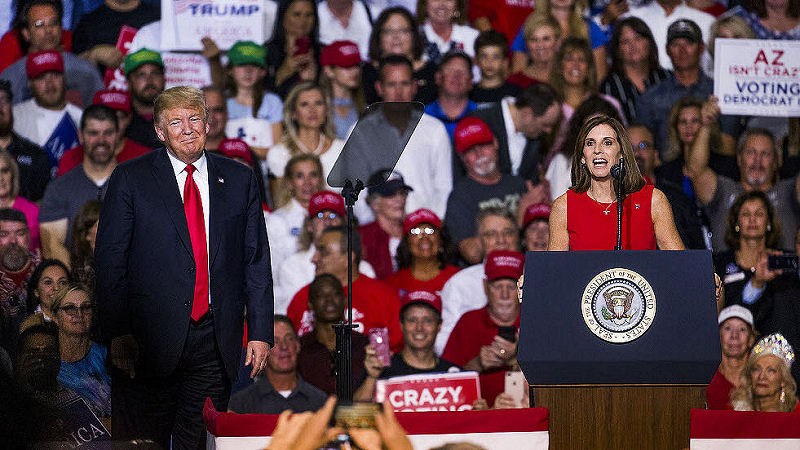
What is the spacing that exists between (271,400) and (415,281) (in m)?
1.17

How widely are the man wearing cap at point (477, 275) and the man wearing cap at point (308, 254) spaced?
512 mm

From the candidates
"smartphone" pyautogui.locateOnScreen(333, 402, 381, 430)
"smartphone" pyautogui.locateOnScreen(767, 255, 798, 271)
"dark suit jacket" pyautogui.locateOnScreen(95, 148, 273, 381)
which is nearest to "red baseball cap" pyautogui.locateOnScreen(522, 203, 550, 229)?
"smartphone" pyautogui.locateOnScreen(767, 255, 798, 271)

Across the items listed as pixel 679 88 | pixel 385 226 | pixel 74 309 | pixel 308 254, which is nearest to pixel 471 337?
pixel 385 226

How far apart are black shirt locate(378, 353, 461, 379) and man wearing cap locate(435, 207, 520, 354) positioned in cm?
22

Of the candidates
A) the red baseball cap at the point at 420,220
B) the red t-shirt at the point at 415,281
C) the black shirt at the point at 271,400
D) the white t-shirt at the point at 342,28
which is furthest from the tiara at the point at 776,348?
the white t-shirt at the point at 342,28

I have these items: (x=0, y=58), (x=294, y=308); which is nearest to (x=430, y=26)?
(x=294, y=308)

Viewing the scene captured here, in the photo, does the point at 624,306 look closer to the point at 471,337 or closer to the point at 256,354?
the point at 256,354

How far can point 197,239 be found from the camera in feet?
12.3

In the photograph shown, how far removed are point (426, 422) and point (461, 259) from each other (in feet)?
10.7

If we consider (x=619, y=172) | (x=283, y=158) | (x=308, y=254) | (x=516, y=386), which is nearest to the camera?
(x=619, y=172)

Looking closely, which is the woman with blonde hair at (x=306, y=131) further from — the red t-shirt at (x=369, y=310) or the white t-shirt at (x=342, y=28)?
the red t-shirt at (x=369, y=310)

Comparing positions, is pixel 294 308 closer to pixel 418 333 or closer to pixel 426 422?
pixel 418 333

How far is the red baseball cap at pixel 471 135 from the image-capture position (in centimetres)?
668

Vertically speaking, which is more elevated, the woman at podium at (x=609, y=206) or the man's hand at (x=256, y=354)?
the woman at podium at (x=609, y=206)
